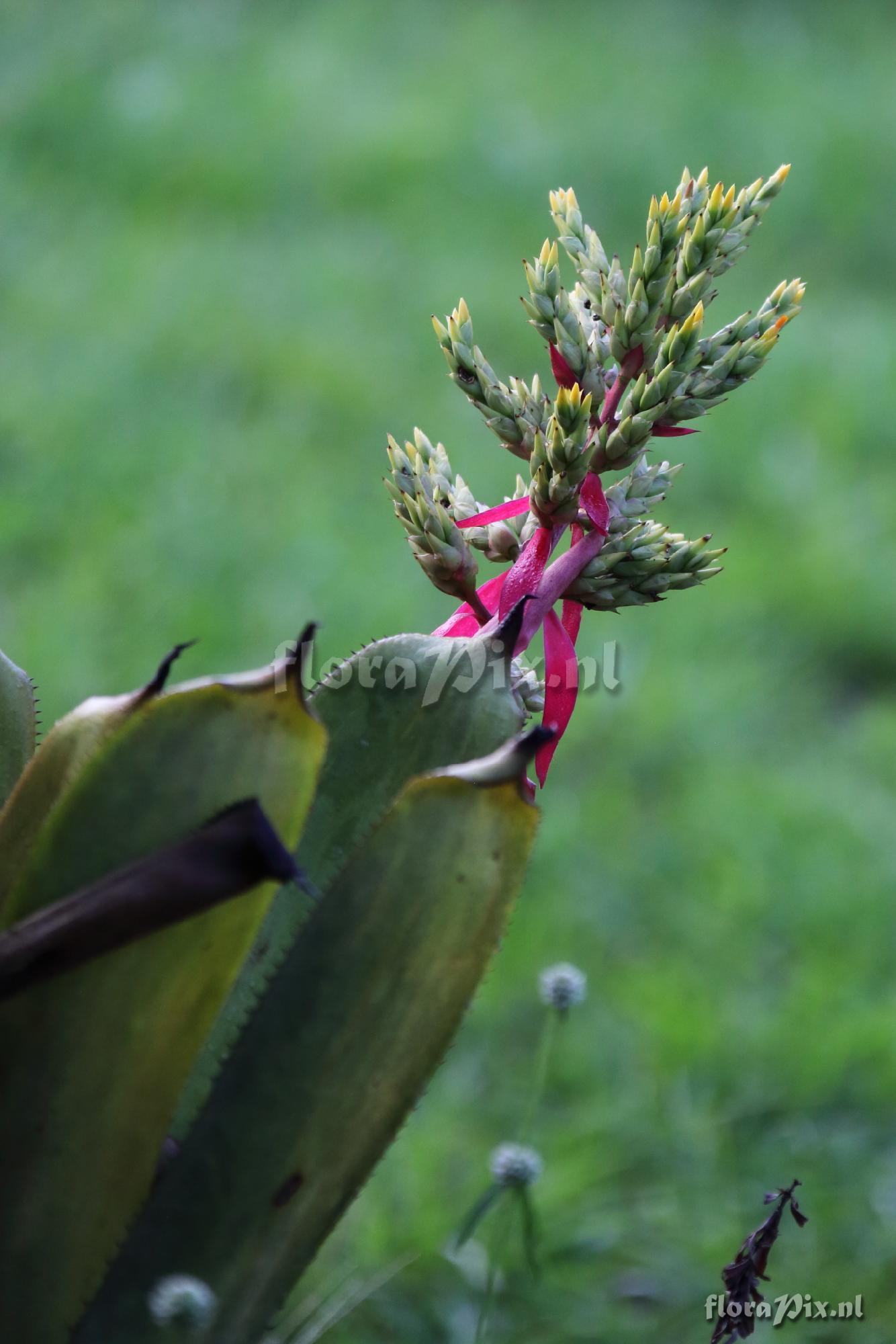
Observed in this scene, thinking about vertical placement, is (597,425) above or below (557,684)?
above

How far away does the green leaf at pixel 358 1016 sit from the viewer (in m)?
0.41

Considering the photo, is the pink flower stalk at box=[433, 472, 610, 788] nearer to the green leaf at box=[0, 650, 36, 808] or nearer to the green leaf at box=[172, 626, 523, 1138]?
the green leaf at box=[172, 626, 523, 1138]

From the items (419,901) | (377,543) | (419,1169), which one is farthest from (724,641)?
(419,901)

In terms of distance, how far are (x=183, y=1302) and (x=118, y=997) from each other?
0.34 feet

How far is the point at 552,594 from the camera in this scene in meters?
0.52

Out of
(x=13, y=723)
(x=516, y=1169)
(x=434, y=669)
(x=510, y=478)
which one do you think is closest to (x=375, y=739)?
(x=434, y=669)

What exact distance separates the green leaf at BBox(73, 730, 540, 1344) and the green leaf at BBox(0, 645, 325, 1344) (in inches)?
0.8

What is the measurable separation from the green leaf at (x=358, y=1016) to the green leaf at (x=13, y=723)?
159mm

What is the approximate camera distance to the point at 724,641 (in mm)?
2424

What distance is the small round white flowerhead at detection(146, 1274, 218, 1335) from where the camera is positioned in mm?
404

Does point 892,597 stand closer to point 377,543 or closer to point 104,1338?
point 377,543

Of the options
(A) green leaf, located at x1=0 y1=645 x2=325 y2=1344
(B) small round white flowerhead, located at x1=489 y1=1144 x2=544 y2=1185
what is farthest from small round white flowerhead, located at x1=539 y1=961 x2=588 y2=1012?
(A) green leaf, located at x1=0 y1=645 x2=325 y2=1344

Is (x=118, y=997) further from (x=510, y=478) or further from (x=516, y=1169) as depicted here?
(x=510, y=478)

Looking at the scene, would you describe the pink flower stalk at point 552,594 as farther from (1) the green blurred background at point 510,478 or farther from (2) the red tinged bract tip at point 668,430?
(1) the green blurred background at point 510,478
